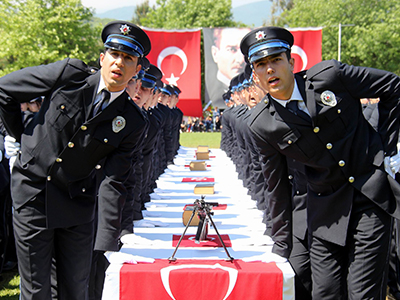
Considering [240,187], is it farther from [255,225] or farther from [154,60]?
[154,60]

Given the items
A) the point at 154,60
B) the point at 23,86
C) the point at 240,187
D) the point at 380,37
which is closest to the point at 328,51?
the point at 380,37

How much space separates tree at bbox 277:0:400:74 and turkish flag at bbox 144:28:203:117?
15.1 metres

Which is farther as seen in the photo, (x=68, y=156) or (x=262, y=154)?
(x=262, y=154)

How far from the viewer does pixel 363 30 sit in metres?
35.8

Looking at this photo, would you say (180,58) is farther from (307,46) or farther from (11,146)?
(11,146)

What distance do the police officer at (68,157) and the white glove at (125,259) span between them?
21.2 inches

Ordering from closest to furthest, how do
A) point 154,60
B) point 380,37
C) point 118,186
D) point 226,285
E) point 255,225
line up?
1. point 118,186
2. point 226,285
3. point 255,225
4. point 154,60
5. point 380,37

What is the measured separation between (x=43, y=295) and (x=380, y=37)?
36.2 meters

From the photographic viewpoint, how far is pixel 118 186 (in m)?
3.34

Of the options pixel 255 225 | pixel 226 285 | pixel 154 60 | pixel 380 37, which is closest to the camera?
pixel 226 285

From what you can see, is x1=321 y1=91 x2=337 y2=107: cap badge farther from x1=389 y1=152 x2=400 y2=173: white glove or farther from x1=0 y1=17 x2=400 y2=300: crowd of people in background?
x1=389 y1=152 x2=400 y2=173: white glove

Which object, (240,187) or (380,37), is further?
(380,37)

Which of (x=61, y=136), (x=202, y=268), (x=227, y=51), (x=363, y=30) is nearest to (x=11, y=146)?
(x=61, y=136)

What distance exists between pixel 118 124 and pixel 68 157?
1.39 ft
